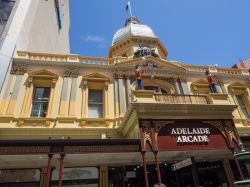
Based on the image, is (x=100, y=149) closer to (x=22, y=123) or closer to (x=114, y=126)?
(x=114, y=126)

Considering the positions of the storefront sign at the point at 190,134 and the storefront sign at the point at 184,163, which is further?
the storefront sign at the point at 190,134

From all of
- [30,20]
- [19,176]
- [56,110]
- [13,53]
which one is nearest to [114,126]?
[56,110]

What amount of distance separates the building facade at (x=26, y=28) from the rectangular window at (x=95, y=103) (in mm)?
5596

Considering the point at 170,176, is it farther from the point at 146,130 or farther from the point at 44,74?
the point at 44,74

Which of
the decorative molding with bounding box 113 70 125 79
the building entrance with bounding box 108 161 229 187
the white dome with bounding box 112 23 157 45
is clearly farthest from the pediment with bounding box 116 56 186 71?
the building entrance with bounding box 108 161 229 187

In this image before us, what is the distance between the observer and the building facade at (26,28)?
44.3ft

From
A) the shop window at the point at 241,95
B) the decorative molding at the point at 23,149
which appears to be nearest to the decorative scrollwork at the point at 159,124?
the decorative molding at the point at 23,149

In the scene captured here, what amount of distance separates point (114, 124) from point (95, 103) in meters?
2.25

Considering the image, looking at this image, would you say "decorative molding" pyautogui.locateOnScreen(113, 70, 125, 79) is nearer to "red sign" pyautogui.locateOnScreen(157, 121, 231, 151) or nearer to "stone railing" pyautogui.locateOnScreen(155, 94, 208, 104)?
"stone railing" pyautogui.locateOnScreen(155, 94, 208, 104)

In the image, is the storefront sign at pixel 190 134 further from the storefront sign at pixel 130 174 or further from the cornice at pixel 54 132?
the cornice at pixel 54 132

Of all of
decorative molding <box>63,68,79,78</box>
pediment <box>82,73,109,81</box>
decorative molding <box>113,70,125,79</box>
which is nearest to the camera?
decorative molding <box>63,68,79,78</box>

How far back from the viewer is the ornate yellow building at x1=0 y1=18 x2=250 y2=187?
978 centimetres

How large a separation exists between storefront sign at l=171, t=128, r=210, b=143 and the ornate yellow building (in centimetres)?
5

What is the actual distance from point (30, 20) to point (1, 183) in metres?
13.9
